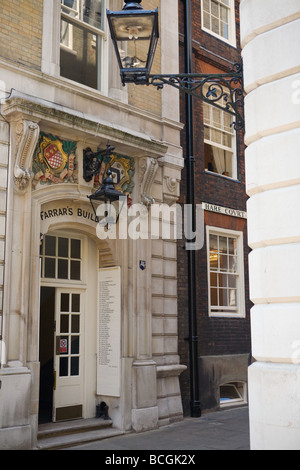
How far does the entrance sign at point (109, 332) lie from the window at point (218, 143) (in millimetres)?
4298

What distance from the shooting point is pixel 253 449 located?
4.79 meters

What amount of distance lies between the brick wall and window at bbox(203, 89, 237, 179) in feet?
16.9

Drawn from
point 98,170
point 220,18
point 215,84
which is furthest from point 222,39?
point 215,84

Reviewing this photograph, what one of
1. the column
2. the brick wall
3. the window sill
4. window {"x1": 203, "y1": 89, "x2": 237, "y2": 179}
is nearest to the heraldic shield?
the brick wall

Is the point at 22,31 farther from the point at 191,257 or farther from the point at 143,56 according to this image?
the point at 191,257

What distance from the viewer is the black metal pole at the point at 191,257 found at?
11766mm

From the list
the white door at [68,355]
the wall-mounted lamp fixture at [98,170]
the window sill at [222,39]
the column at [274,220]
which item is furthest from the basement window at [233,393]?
the window sill at [222,39]

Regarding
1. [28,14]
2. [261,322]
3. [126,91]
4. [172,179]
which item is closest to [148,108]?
[126,91]

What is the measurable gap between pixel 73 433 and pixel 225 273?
5622mm

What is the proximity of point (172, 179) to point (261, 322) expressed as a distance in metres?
7.15

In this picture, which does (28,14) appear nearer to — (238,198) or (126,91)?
(126,91)

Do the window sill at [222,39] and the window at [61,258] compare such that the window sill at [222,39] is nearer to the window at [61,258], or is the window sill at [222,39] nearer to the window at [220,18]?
the window at [220,18]

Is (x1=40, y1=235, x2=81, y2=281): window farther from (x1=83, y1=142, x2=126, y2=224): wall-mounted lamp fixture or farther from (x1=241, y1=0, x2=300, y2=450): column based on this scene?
(x1=241, y1=0, x2=300, y2=450): column

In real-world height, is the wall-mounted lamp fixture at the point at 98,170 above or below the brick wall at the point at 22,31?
below
